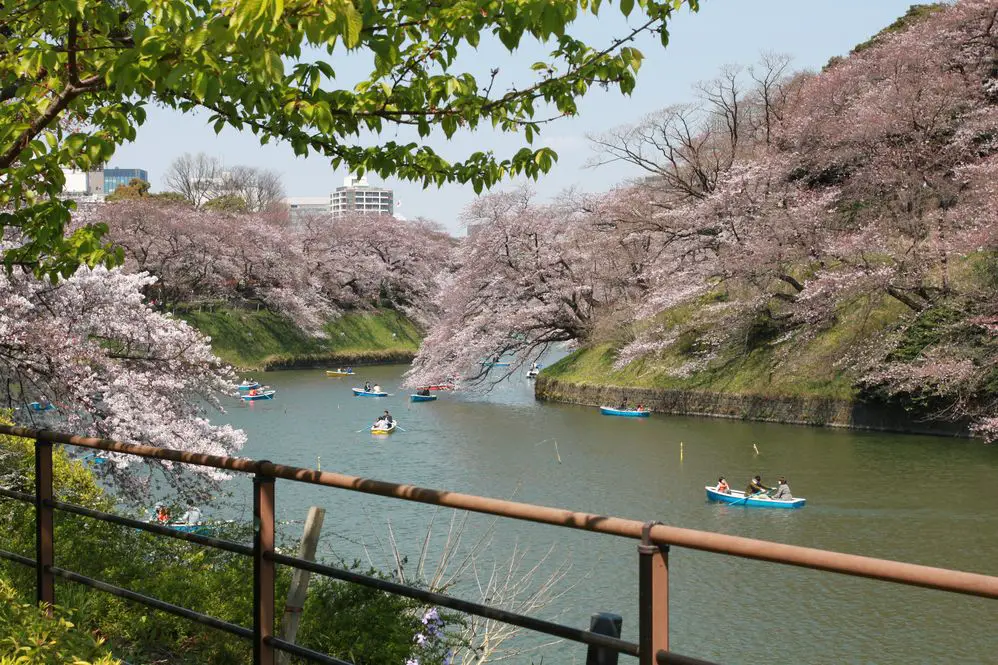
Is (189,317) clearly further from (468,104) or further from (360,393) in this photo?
(468,104)

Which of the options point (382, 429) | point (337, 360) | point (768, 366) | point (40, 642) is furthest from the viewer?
point (337, 360)

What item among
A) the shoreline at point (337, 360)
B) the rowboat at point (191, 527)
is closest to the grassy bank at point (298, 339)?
the shoreline at point (337, 360)

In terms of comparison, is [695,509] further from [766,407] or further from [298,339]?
[298,339]

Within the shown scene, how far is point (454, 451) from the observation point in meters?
26.4

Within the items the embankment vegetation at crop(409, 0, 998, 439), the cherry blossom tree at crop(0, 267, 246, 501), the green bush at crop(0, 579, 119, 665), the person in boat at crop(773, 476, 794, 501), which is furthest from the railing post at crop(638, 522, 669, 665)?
the embankment vegetation at crop(409, 0, 998, 439)

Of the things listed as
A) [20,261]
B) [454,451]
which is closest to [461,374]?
[454,451]

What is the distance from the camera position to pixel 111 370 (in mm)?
12523

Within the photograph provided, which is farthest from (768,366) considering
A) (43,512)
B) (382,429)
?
(43,512)

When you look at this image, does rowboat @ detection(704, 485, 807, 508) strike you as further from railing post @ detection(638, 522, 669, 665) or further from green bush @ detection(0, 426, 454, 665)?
railing post @ detection(638, 522, 669, 665)

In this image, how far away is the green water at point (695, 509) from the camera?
41.0 ft

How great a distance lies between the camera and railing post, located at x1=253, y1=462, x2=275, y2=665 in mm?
3154

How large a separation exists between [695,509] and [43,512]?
16690mm

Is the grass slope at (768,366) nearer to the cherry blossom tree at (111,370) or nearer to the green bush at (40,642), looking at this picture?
the cherry blossom tree at (111,370)

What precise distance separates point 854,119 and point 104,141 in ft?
97.2
